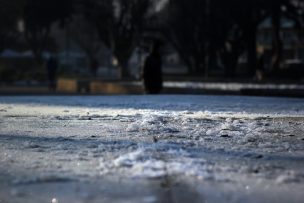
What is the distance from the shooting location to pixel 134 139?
845 centimetres

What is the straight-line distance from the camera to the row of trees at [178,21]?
41.3m

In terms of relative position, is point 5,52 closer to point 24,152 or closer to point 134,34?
point 134,34

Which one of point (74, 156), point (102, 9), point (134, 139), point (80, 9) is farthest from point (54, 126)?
point (80, 9)

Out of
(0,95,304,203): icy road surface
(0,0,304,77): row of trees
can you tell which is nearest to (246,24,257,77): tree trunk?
(0,0,304,77): row of trees

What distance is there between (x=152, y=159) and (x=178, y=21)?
4754 centimetres

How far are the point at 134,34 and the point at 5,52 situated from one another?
19.2 metres

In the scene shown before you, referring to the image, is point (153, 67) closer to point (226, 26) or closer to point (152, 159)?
point (152, 159)

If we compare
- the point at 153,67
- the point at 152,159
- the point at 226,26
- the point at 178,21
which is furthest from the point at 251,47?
the point at 152,159

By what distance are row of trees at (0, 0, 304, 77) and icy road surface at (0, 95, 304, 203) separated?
30384mm

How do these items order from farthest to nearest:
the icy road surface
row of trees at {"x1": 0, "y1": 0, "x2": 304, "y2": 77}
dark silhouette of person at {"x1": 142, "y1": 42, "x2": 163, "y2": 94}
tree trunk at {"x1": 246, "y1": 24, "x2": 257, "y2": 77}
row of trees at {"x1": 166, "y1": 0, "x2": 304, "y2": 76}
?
1. tree trunk at {"x1": 246, "y1": 24, "x2": 257, "y2": 77}
2. row of trees at {"x1": 166, "y1": 0, "x2": 304, "y2": 76}
3. row of trees at {"x1": 0, "y1": 0, "x2": 304, "y2": 77}
4. dark silhouette of person at {"x1": 142, "y1": 42, "x2": 163, "y2": 94}
5. the icy road surface

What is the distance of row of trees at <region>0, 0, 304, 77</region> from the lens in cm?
4128

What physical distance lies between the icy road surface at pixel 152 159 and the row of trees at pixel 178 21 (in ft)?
99.7

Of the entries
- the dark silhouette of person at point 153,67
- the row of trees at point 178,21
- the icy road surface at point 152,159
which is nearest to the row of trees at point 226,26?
the row of trees at point 178,21

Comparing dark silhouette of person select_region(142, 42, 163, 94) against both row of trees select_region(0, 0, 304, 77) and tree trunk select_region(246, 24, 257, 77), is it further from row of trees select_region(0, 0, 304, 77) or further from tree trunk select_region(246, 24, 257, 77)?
tree trunk select_region(246, 24, 257, 77)
